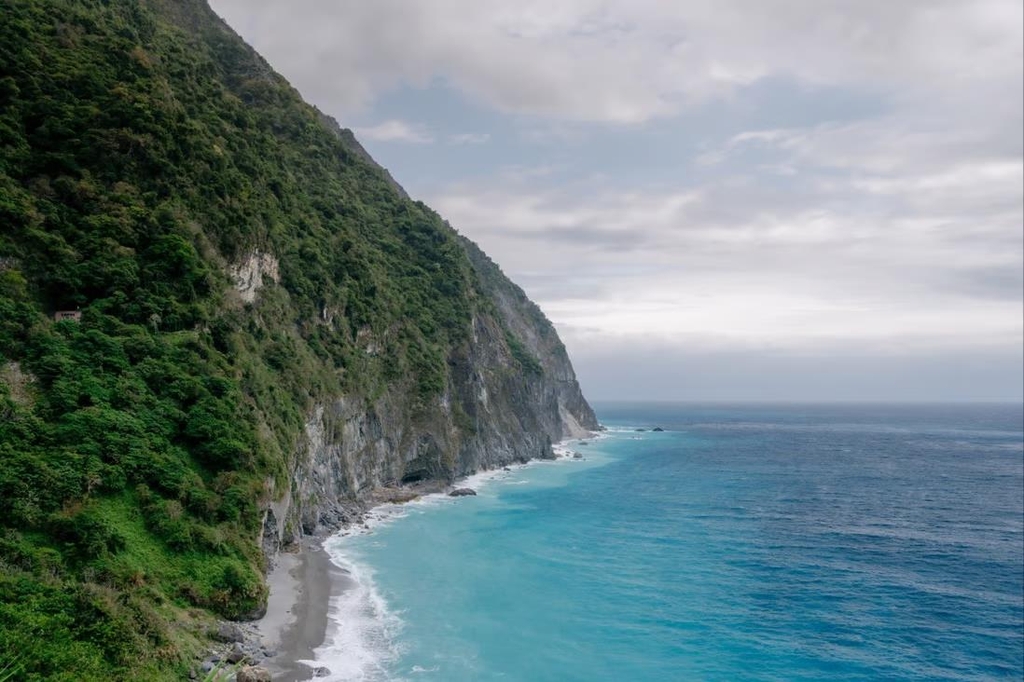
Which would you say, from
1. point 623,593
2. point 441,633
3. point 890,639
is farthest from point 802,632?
point 441,633

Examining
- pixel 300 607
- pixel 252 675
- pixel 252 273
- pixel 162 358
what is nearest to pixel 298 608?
pixel 300 607

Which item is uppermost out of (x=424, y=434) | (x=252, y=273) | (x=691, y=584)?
(x=252, y=273)

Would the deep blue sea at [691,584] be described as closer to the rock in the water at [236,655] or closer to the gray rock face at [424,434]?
the rock in the water at [236,655]

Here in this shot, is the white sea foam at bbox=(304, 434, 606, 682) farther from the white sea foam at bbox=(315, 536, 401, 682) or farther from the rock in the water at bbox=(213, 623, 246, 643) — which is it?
the rock in the water at bbox=(213, 623, 246, 643)

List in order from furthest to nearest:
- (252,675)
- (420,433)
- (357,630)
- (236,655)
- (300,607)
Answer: (420,433), (300,607), (357,630), (236,655), (252,675)

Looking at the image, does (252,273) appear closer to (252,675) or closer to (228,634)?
(228,634)

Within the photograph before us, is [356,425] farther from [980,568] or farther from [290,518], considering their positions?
[980,568]

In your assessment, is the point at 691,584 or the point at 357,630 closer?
the point at 357,630
